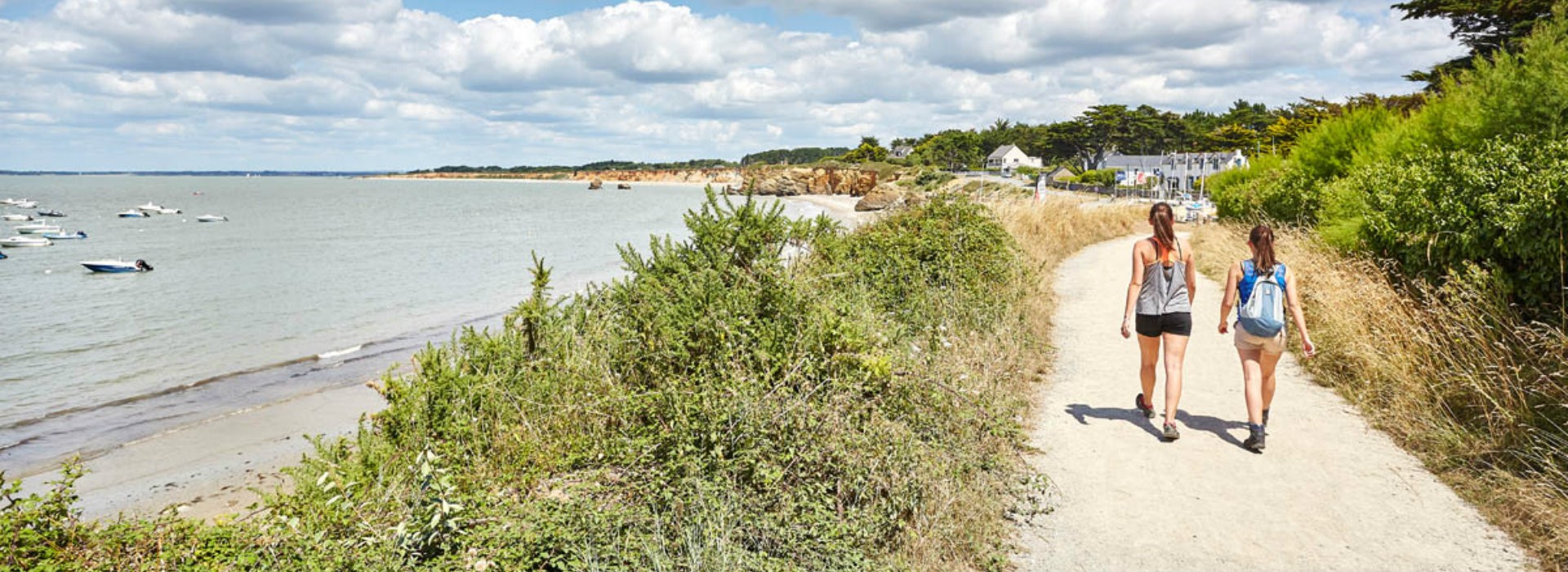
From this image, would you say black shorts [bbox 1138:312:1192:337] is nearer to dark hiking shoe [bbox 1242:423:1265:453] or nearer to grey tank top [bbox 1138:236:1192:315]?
grey tank top [bbox 1138:236:1192:315]

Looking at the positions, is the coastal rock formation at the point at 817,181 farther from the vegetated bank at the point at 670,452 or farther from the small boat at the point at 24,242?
the vegetated bank at the point at 670,452

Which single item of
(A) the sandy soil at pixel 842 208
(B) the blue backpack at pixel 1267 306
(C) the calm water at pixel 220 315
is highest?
(B) the blue backpack at pixel 1267 306

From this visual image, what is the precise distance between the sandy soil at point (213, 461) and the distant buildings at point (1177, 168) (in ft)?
251

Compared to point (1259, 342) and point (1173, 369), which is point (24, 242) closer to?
point (1173, 369)

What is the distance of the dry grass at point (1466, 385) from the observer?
4.75m

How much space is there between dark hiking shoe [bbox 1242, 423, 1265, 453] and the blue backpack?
27.9 inches

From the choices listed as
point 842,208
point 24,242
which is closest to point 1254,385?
point 24,242

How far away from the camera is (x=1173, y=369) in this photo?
6.57m

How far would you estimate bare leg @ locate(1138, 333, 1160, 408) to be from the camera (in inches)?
266

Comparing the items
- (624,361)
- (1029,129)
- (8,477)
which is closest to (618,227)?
(8,477)

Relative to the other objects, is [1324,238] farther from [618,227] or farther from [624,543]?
[618,227]

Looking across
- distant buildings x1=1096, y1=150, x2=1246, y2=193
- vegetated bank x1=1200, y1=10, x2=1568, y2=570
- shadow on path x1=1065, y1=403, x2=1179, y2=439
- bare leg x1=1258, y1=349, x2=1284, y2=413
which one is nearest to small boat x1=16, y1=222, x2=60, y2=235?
shadow on path x1=1065, y1=403, x2=1179, y2=439

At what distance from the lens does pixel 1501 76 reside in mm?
8898

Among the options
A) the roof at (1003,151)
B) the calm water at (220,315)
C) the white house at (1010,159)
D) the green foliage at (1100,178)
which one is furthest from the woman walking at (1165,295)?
the roof at (1003,151)
